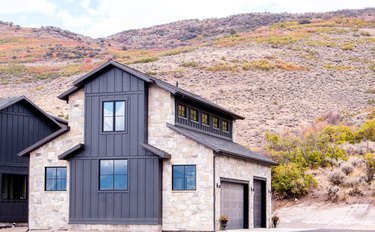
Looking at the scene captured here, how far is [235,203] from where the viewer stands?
34.6 meters

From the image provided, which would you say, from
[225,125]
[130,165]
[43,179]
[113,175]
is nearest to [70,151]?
[113,175]

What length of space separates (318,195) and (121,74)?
708 inches

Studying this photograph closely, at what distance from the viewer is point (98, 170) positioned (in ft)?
107

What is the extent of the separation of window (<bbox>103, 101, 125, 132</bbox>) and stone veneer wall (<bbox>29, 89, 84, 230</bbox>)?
1.32 meters

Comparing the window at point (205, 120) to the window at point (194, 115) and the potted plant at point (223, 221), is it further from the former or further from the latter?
the potted plant at point (223, 221)

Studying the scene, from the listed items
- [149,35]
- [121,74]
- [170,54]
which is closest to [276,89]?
[170,54]

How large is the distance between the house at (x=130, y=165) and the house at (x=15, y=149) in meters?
3.36

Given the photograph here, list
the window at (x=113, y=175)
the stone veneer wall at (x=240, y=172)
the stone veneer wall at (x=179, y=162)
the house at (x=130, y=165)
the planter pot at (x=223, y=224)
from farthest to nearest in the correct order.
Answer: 1. the window at (x=113, y=175)
2. the planter pot at (x=223, y=224)
3. the stone veneer wall at (x=240, y=172)
4. the house at (x=130, y=165)
5. the stone veneer wall at (x=179, y=162)

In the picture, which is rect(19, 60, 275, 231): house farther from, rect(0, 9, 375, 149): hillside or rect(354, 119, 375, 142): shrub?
rect(0, 9, 375, 149): hillside

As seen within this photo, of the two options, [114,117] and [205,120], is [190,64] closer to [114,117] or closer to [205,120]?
[205,120]

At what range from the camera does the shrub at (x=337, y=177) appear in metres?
45.5

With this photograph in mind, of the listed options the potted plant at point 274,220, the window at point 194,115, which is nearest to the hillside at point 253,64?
the potted plant at point 274,220

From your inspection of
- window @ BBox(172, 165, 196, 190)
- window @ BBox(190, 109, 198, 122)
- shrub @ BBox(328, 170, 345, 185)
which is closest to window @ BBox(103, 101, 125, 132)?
window @ BBox(172, 165, 196, 190)

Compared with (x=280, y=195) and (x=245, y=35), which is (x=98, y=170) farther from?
(x=245, y=35)
